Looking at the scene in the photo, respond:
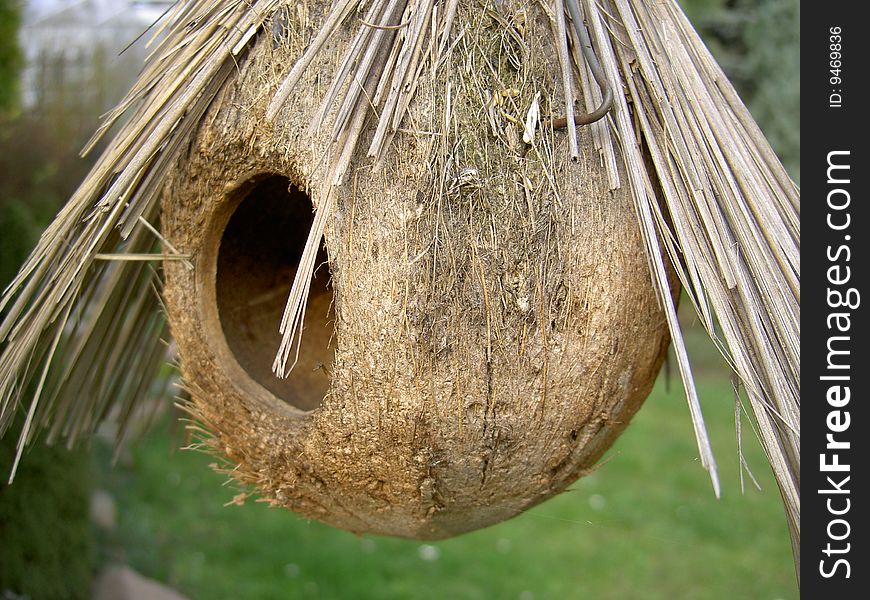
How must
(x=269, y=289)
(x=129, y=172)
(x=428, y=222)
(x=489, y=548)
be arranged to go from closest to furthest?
(x=428, y=222)
(x=129, y=172)
(x=269, y=289)
(x=489, y=548)

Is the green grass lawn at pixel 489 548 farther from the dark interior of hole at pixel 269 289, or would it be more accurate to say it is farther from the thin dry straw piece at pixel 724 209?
the thin dry straw piece at pixel 724 209

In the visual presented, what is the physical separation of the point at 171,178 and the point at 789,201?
1185 millimetres

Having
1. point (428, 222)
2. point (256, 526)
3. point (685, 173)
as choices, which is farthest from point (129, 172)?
point (256, 526)

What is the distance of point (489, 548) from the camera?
4570mm

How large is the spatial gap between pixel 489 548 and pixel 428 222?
3401mm

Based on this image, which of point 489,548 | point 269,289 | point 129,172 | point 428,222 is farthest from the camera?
point 489,548

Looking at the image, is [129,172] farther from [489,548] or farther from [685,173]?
[489,548]

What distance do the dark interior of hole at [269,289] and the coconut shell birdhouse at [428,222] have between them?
254mm

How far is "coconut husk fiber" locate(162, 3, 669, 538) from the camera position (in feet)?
4.93

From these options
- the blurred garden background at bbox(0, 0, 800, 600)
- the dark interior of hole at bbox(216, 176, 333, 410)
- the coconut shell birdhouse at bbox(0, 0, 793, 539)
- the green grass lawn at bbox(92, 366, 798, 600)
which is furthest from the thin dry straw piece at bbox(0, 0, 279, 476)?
the green grass lawn at bbox(92, 366, 798, 600)

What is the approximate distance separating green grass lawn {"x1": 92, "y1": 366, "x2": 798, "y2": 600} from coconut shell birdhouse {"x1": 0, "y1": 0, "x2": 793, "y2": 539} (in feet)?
7.28

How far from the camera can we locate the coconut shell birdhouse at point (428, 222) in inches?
59.1

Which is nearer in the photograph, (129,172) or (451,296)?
(451,296)
